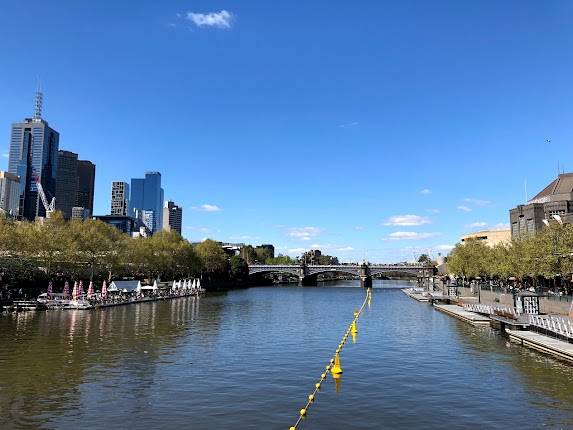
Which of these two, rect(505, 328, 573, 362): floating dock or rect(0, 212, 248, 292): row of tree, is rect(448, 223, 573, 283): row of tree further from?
rect(0, 212, 248, 292): row of tree

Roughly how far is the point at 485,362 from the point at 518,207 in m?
132

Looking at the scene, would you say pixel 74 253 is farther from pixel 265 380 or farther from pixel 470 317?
pixel 265 380

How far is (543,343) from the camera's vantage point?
45781 millimetres

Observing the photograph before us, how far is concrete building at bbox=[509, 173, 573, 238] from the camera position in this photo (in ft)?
464

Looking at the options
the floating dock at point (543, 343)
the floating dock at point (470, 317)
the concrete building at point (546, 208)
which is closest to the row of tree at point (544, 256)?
the floating dock at point (470, 317)

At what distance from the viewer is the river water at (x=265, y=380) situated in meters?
25.9

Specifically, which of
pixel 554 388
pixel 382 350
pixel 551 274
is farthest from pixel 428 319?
pixel 554 388

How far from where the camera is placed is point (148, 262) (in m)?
154

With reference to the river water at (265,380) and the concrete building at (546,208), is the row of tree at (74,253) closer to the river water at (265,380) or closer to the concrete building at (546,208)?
the river water at (265,380)

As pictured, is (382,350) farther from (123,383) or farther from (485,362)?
(123,383)

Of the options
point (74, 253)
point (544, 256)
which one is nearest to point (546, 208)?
point (544, 256)

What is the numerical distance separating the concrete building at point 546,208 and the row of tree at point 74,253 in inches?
4217

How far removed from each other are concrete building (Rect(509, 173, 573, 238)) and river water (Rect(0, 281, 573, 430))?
96.5m

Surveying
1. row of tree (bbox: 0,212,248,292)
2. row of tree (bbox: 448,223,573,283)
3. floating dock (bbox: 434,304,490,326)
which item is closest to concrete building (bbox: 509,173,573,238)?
row of tree (bbox: 448,223,573,283)
